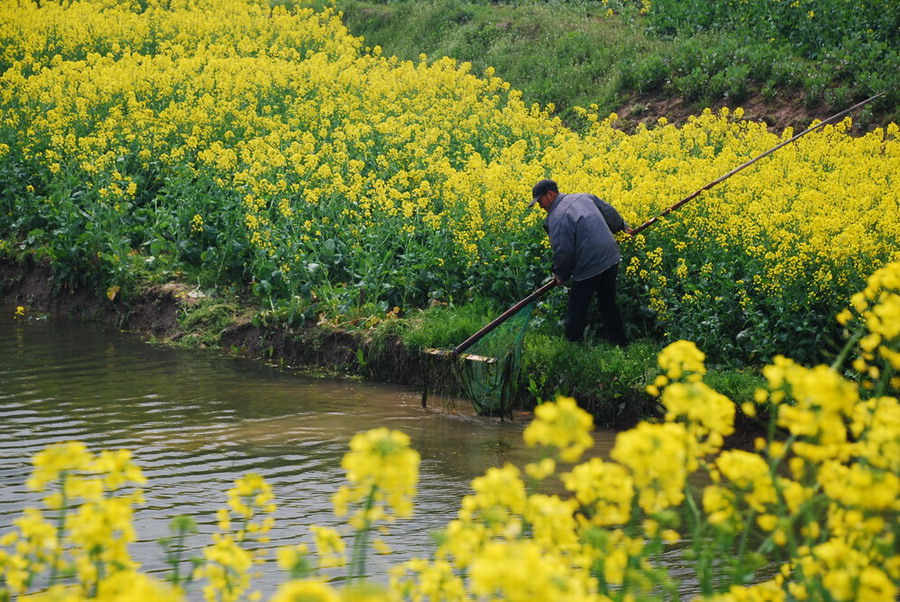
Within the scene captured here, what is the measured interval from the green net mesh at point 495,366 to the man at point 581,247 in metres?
0.47

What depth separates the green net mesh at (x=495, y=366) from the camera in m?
9.02

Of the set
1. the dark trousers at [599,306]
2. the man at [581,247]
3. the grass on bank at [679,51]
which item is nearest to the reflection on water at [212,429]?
the dark trousers at [599,306]

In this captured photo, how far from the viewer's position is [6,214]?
14.1 m

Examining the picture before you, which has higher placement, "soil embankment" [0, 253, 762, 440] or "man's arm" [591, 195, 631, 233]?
"man's arm" [591, 195, 631, 233]

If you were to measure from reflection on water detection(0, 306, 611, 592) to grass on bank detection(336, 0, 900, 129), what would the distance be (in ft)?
34.8

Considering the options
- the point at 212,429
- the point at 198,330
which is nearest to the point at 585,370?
the point at 212,429

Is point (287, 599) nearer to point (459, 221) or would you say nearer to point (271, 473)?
point (271, 473)


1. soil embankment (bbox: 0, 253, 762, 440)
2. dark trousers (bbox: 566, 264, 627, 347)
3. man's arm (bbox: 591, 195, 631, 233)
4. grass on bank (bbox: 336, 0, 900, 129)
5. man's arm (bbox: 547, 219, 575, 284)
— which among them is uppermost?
grass on bank (bbox: 336, 0, 900, 129)

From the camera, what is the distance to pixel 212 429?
8.44 m

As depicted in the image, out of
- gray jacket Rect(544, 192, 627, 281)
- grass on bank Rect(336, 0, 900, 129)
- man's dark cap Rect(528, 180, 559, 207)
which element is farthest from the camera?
grass on bank Rect(336, 0, 900, 129)

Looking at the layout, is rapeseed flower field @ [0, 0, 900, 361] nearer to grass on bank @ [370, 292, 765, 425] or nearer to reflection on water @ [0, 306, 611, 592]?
grass on bank @ [370, 292, 765, 425]

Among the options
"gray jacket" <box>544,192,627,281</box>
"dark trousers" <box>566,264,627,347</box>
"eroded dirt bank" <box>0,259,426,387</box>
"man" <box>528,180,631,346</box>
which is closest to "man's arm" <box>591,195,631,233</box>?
"man" <box>528,180,631,346</box>

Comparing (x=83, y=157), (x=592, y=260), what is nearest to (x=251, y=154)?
(x=83, y=157)

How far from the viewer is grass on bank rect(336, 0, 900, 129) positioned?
17969 millimetres
